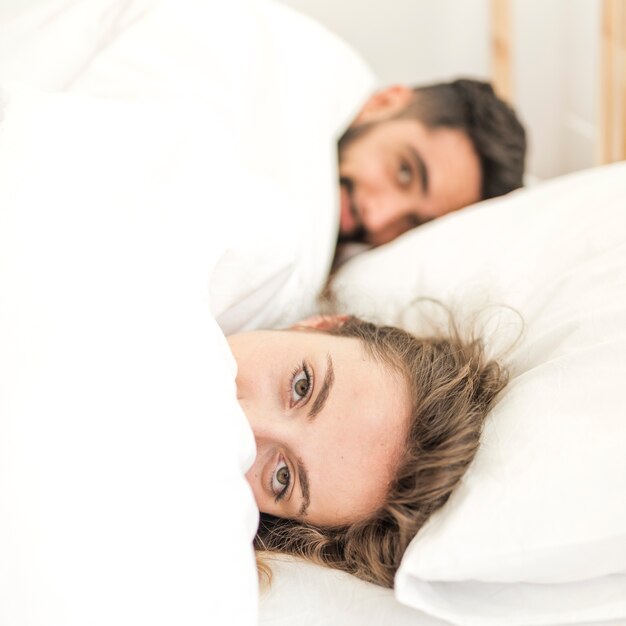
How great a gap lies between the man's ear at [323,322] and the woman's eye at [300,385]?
0.12 metres

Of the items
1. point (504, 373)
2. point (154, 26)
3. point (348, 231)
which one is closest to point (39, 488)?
point (504, 373)

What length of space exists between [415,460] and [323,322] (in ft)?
0.81

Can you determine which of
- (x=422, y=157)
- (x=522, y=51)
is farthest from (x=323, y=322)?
(x=522, y=51)

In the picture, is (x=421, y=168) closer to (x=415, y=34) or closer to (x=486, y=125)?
(x=486, y=125)

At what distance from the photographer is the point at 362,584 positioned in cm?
77

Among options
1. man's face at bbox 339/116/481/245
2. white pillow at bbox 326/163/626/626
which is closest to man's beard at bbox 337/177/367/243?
man's face at bbox 339/116/481/245

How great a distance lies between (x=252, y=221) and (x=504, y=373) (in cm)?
33

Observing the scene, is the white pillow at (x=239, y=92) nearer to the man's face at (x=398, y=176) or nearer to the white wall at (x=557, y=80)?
the man's face at (x=398, y=176)

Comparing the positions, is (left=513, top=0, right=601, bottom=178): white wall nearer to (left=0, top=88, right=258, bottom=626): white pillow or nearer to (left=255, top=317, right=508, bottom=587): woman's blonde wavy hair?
(left=255, top=317, right=508, bottom=587): woman's blonde wavy hair

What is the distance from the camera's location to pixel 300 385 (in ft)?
2.68

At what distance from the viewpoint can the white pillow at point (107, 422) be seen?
571mm

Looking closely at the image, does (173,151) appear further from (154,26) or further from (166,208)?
(154,26)

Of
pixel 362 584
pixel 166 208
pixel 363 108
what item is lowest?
pixel 362 584

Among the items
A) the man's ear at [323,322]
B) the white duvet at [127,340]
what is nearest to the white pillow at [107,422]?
the white duvet at [127,340]
